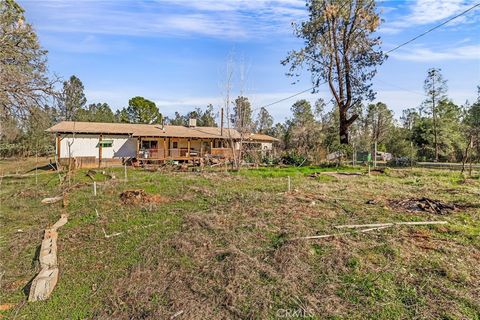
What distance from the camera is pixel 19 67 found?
16.9 ft

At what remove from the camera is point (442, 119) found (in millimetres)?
27516

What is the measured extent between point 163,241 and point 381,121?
44607 millimetres

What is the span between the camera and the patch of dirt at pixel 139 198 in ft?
28.2

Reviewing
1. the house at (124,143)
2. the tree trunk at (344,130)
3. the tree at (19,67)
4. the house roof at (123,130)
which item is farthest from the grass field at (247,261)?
the house roof at (123,130)

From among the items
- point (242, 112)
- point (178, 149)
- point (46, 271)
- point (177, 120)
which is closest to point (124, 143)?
point (178, 149)

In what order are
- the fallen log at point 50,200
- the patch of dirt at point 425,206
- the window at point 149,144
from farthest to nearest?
the window at point 149,144
the fallen log at point 50,200
the patch of dirt at point 425,206

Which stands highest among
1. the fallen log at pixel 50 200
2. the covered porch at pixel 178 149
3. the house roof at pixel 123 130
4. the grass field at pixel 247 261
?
the house roof at pixel 123 130

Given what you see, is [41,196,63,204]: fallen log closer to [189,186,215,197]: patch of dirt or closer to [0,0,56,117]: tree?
[189,186,215,197]: patch of dirt

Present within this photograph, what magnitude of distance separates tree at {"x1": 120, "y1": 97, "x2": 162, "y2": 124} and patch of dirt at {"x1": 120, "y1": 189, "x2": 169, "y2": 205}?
3553 cm

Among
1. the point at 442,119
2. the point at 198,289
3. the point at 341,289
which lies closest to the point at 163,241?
the point at 198,289

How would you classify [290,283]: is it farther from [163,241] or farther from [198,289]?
[163,241]

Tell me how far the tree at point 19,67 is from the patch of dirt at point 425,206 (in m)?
8.08

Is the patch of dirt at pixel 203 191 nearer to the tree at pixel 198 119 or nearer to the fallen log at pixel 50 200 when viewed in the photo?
the fallen log at pixel 50 200

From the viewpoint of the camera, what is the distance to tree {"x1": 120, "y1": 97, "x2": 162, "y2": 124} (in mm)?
42188
